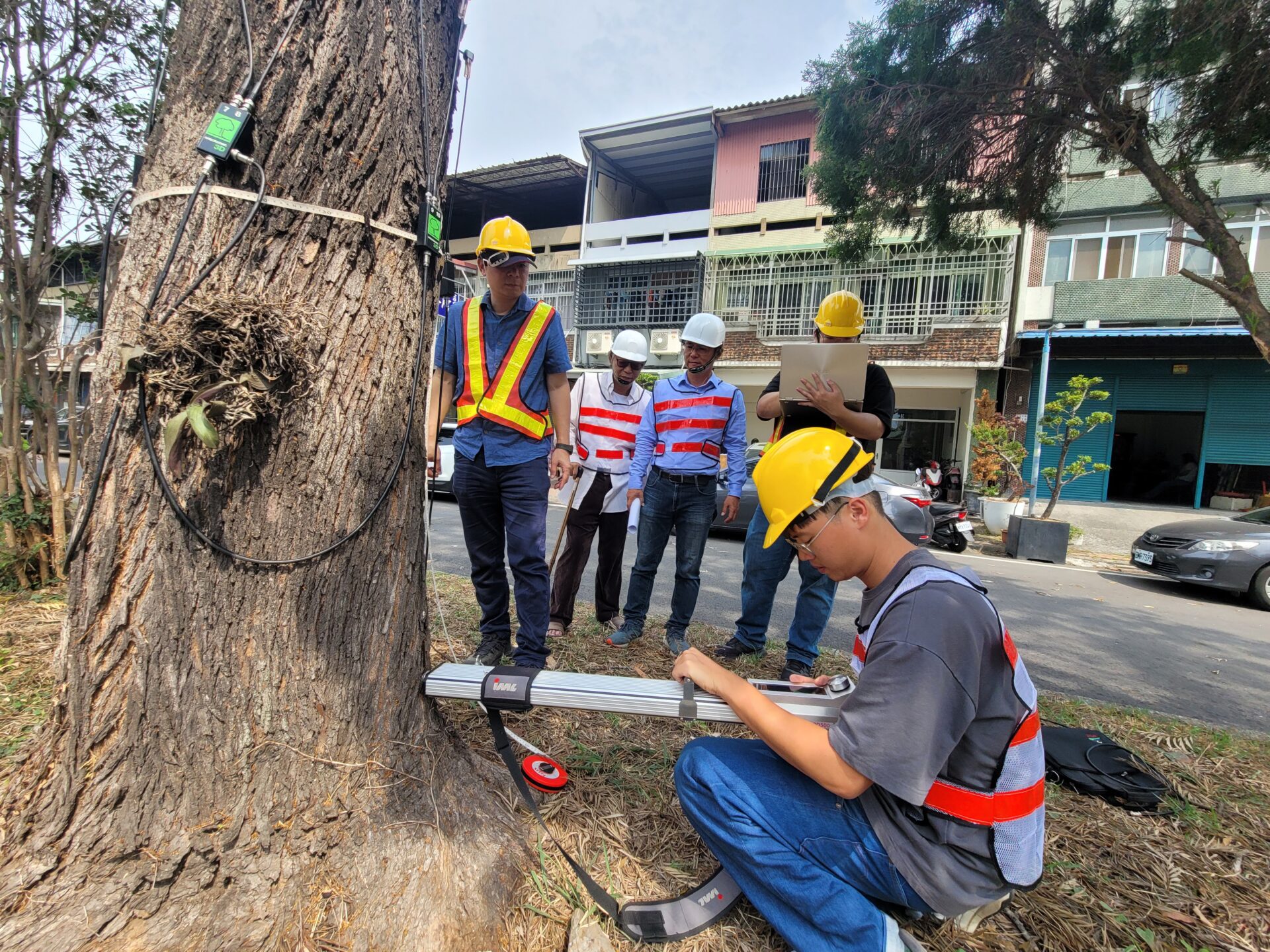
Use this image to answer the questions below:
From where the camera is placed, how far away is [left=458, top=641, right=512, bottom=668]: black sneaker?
2.88m

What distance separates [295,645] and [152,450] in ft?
1.86

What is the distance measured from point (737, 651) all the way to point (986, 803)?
7.11 feet

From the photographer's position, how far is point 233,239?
1553mm

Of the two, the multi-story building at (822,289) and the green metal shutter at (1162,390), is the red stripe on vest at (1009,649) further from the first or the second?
the green metal shutter at (1162,390)

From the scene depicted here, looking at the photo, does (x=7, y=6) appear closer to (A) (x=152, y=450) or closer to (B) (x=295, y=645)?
(A) (x=152, y=450)

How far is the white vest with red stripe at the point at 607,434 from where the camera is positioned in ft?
13.0

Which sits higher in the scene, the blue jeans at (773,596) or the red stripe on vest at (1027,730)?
the red stripe on vest at (1027,730)

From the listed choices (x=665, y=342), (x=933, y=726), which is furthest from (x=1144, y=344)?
(x=933, y=726)

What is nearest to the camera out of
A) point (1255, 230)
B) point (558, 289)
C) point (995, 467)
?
point (995, 467)

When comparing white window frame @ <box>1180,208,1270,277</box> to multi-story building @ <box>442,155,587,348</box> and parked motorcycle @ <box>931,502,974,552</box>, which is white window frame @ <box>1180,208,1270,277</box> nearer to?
parked motorcycle @ <box>931,502,974,552</box>

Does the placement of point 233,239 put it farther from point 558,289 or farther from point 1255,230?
point 558,289

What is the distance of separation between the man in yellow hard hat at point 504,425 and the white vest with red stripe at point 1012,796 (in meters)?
1.65

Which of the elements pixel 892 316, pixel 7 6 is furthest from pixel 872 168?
pixel 892 316

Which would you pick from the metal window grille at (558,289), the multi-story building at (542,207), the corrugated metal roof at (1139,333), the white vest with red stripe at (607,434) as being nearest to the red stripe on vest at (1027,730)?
the white vest with red stripe at (607,434)
